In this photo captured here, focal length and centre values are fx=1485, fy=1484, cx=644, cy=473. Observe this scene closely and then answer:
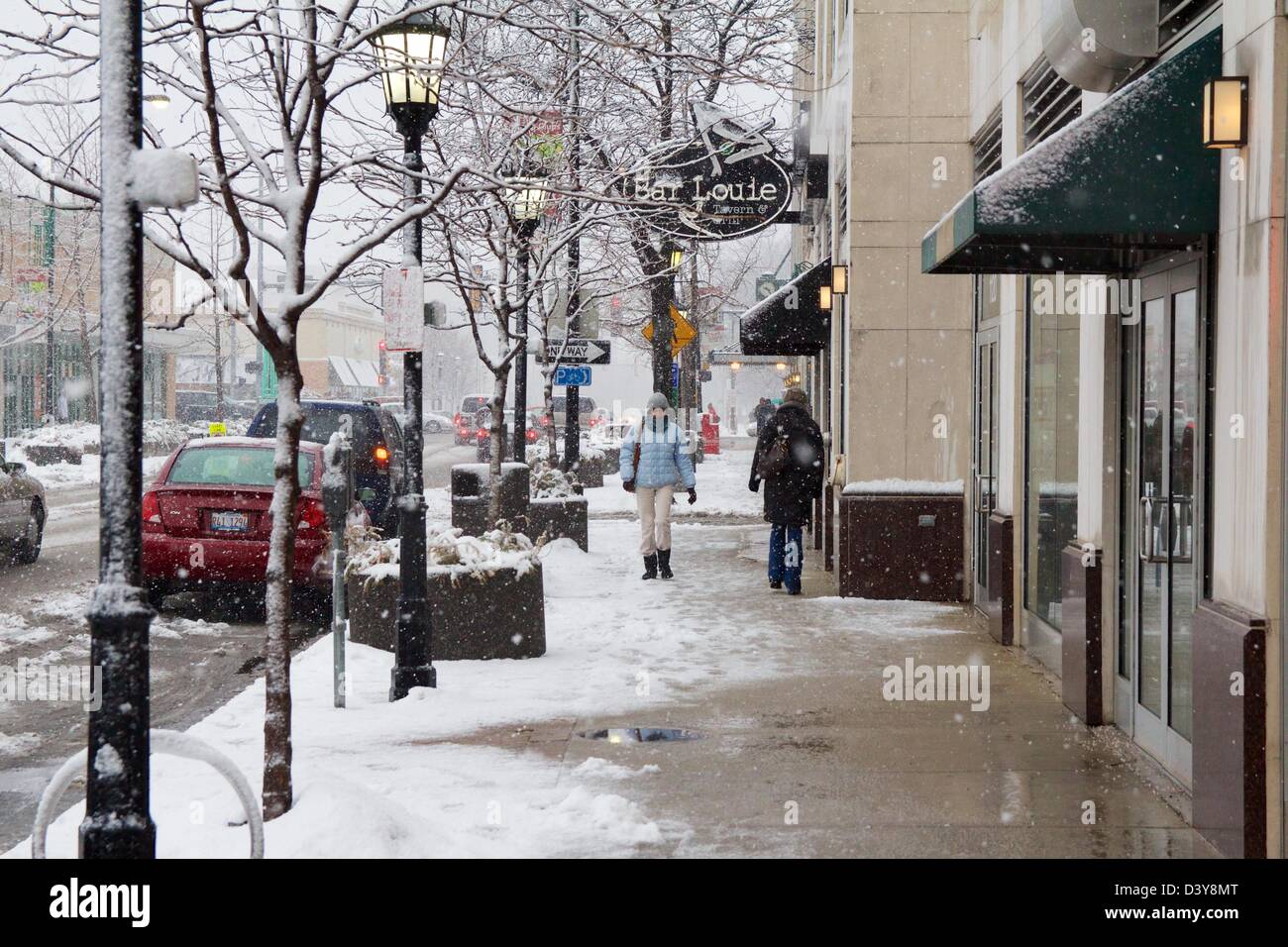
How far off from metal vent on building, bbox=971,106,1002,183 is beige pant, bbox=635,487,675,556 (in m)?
4.37

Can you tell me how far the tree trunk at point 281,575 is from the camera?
6.19m

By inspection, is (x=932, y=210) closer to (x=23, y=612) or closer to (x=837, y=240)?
(x=837, y=240)

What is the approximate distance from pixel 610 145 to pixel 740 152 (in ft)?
10.4

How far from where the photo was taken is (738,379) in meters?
118

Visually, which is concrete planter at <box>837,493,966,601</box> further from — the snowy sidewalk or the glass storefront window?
the glass storefront window

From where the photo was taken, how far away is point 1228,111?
18.9 feet

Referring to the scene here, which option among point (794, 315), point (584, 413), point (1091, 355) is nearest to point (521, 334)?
point (794, 315)

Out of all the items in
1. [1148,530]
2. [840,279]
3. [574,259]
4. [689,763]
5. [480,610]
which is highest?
[574,259]

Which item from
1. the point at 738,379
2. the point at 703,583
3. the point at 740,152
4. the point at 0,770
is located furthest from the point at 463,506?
the point at 738,379

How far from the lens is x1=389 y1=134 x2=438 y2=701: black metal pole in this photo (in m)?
9.28

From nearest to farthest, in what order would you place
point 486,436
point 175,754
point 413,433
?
point 175,754 → point 413,433 → point 486,436

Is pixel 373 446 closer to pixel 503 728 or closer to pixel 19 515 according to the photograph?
pixel 19 515

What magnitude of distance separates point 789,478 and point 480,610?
14.8 feet

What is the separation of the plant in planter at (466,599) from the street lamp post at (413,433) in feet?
2.63
